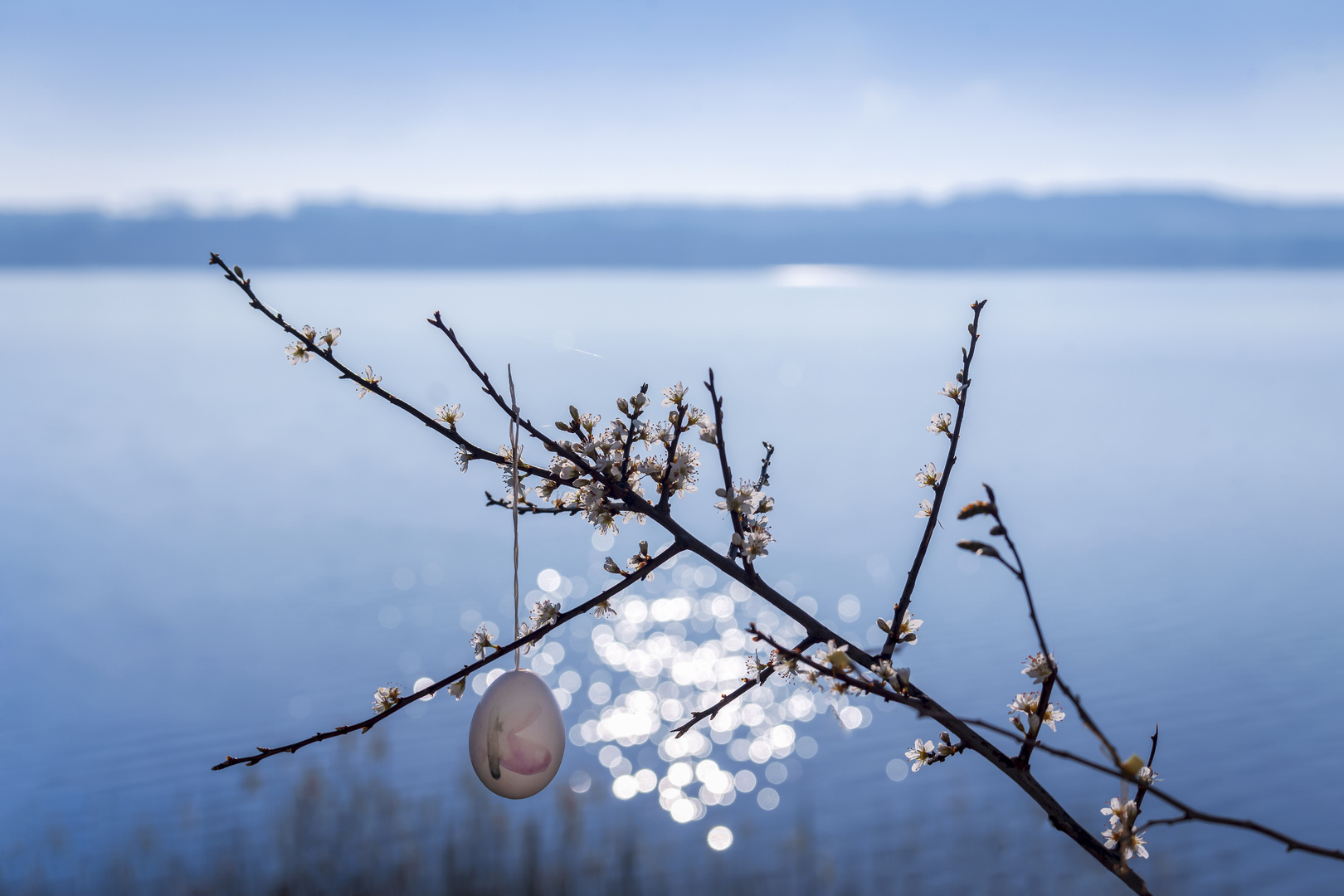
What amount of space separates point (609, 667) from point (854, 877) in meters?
5.27

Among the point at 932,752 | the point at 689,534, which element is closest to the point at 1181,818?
the point at 932,752

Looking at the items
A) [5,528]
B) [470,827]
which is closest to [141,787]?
[470,827]

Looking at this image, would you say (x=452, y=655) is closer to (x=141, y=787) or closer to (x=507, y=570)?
(x=507, y=570)

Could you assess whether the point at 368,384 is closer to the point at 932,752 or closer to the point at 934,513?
the point at 934,513

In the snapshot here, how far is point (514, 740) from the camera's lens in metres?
2.06

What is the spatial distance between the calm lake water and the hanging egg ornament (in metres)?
1.93

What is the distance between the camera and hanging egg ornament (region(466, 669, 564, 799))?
6.75 feet

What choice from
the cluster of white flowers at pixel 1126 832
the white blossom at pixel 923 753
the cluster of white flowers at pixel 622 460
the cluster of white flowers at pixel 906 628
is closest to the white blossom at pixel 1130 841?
the cluster of white flowers at pixel 1126 832

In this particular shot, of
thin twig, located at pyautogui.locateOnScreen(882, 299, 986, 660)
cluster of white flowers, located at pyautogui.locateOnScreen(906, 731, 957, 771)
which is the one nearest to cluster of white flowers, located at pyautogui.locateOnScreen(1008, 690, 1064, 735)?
cluster of white flowers, located at pyautogui.locateOnScreen(906, 731, 957, 771)

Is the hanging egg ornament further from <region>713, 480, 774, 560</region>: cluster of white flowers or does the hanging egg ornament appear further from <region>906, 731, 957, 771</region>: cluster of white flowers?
<region>906, 731, 957, 771</region>: cluster of white flowers

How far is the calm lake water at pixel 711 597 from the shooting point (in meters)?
8.84

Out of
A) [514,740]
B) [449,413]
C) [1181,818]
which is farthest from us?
[514,740]

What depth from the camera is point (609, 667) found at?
12.7 m

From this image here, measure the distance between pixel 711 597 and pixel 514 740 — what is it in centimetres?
1326
